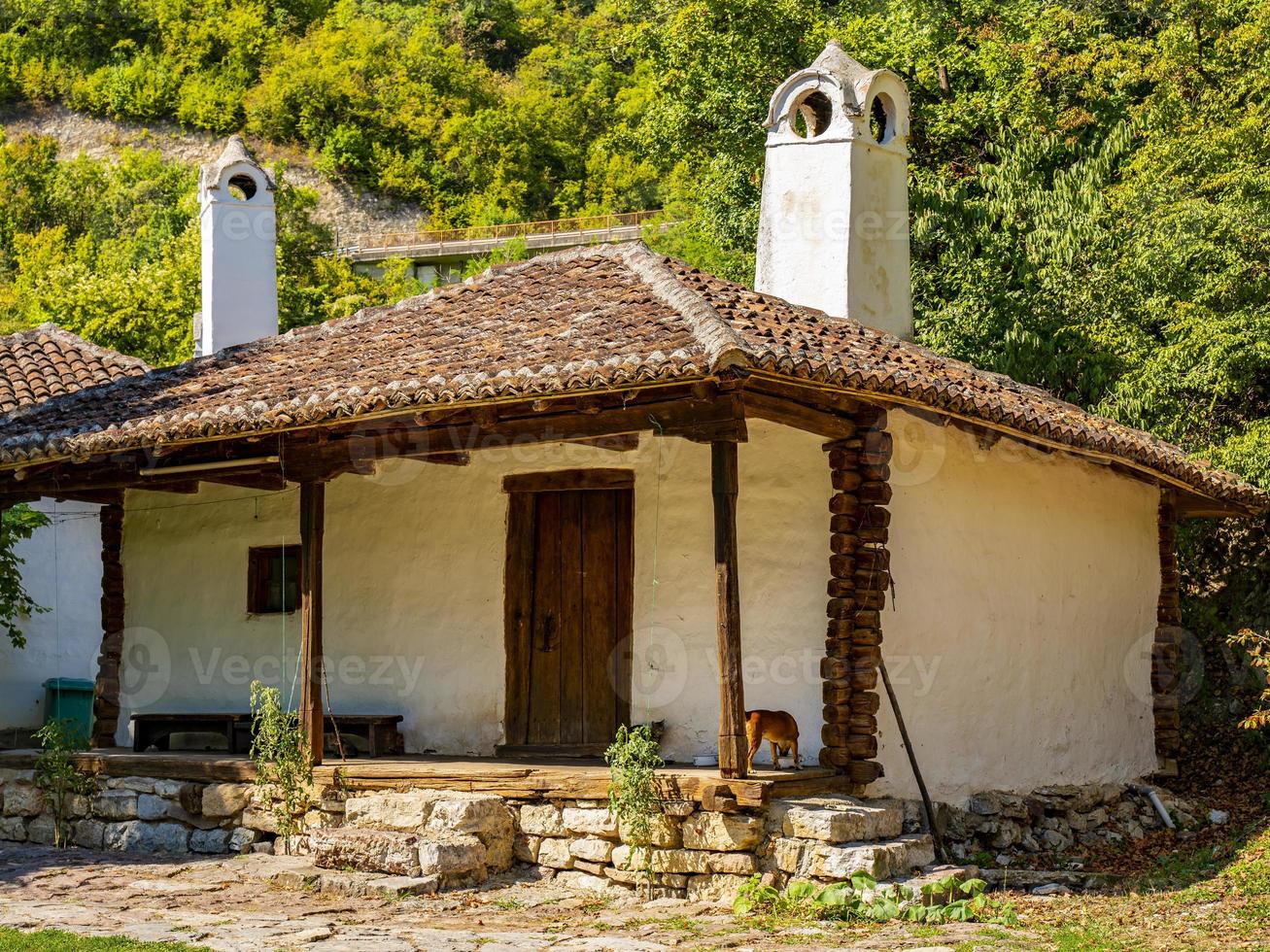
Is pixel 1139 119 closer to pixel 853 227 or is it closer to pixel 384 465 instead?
pixel 853 227

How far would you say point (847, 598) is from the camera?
874 cm

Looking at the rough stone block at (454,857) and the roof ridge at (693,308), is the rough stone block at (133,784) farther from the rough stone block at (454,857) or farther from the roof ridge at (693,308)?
the roof ridge at (693,308)

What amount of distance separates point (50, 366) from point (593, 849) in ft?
25.1

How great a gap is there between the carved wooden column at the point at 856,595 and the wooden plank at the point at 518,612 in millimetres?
2213

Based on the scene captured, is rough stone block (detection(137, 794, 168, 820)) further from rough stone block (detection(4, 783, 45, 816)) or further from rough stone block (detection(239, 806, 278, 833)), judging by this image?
rough stone block (detection(4, 783, 45, 816))

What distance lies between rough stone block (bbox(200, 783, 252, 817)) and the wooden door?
1707 millimetres

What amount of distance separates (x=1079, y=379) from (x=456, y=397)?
350 inches

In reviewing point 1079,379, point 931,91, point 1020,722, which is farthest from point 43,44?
point 1020,722

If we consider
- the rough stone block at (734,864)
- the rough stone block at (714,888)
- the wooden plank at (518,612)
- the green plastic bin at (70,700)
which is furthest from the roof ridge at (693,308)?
the green plastic bin at (70,700)

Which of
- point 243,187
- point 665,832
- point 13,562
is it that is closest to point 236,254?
point 243,187

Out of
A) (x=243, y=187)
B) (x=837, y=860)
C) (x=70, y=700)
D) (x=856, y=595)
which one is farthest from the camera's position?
(x=70, y=700)

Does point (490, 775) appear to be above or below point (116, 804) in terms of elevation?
above

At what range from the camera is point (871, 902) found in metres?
7.42

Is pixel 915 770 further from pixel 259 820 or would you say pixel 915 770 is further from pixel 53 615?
pixel 53 615
